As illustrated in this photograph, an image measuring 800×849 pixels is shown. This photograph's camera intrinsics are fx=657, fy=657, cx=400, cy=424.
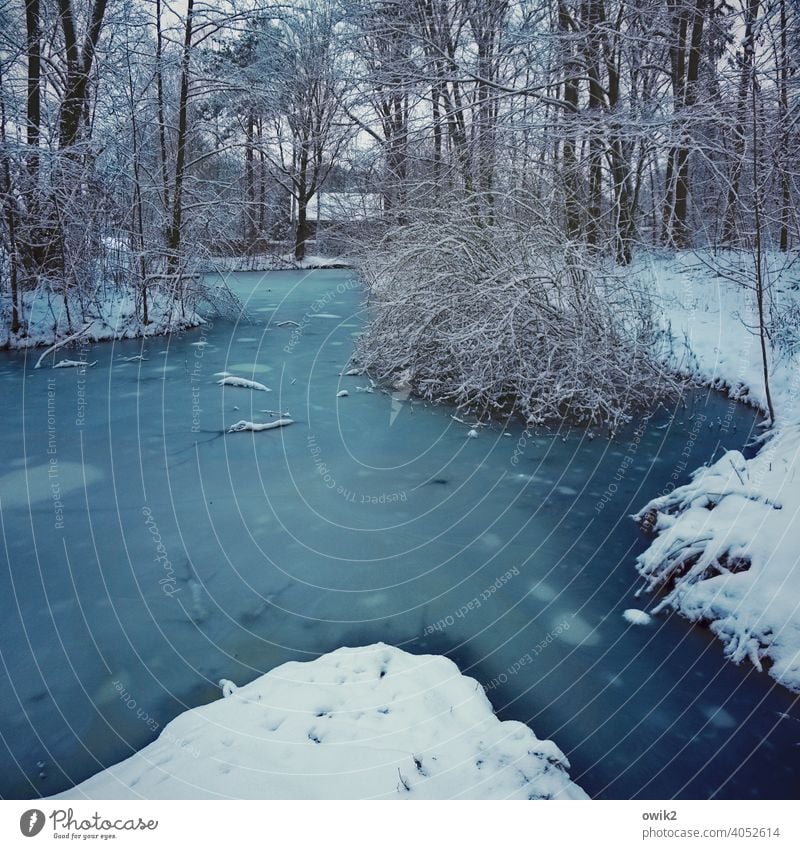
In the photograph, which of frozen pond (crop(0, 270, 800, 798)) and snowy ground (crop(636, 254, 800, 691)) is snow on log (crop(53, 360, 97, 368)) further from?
snowy ground (crop(636, 254, 800, 691))

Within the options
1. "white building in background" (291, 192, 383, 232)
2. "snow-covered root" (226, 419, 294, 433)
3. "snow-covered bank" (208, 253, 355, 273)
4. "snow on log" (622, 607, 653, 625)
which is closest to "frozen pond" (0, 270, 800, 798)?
"snow on log" (622, 607, 653, 625)

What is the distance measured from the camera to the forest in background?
22.1ft

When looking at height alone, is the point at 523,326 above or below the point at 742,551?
above

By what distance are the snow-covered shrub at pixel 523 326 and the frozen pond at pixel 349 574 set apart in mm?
512

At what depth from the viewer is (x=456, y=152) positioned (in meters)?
9.42

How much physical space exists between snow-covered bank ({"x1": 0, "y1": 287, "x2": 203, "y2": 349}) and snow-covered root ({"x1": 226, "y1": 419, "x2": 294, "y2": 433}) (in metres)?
4.30

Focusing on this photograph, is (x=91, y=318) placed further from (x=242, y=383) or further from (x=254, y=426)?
(x=254, y=426)

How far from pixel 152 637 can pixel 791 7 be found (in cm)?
619

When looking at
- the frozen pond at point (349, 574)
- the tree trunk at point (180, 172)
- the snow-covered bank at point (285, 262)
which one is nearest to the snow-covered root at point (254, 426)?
the frozen pond at point (349, 574)

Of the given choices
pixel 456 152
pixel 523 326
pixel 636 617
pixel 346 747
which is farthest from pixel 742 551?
pixel 456 152

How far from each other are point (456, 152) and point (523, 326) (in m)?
4.01

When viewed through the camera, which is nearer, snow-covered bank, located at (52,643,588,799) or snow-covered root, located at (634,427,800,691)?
snow-covered bank, located at (52,643,588,799)

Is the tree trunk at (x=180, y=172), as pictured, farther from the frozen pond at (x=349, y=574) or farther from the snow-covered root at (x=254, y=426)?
the snow-covered root at (x=254, y=426)

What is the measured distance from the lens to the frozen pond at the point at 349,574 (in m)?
2.56
